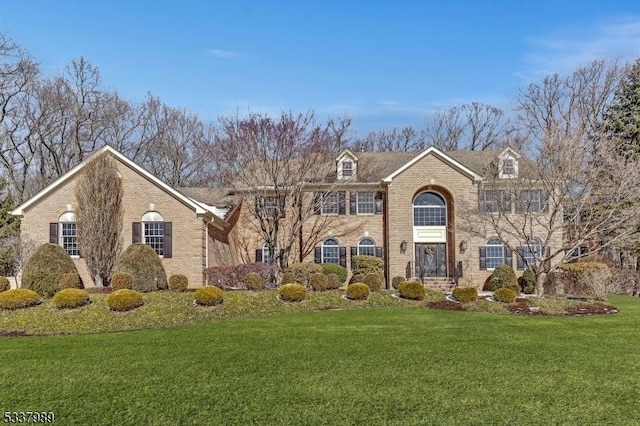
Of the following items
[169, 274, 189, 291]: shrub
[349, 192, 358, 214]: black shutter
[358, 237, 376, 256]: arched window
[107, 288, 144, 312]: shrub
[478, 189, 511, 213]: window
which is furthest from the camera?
[349, 192, 358, 214]: black shutter

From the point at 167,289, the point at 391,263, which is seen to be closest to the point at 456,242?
the point at 391,263

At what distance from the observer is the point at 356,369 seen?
27.3 feet

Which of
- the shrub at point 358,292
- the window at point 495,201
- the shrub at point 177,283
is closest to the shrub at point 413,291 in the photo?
the shrub at point 358,292

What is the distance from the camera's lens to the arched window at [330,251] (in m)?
27.8

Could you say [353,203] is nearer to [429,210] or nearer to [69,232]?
[429,210]

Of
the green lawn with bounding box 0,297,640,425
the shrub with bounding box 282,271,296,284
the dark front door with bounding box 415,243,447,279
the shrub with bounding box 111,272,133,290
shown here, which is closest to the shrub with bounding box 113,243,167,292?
the shrub with bounding box 111,272,133,290

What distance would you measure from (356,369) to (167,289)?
13.7 meters

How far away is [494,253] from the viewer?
1075 inches

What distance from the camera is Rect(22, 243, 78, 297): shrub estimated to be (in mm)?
17750

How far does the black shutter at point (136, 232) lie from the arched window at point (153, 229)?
16 cm

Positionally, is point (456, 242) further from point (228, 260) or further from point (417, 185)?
point (228, 260)

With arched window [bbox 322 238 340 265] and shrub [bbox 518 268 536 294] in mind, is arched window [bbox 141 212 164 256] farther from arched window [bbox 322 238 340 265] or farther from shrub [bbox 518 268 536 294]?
shrub [bbox 518 268 536 294]

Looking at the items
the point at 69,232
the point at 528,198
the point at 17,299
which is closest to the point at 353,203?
the point at 528,198

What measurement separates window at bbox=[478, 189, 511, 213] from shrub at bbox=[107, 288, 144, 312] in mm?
13829
